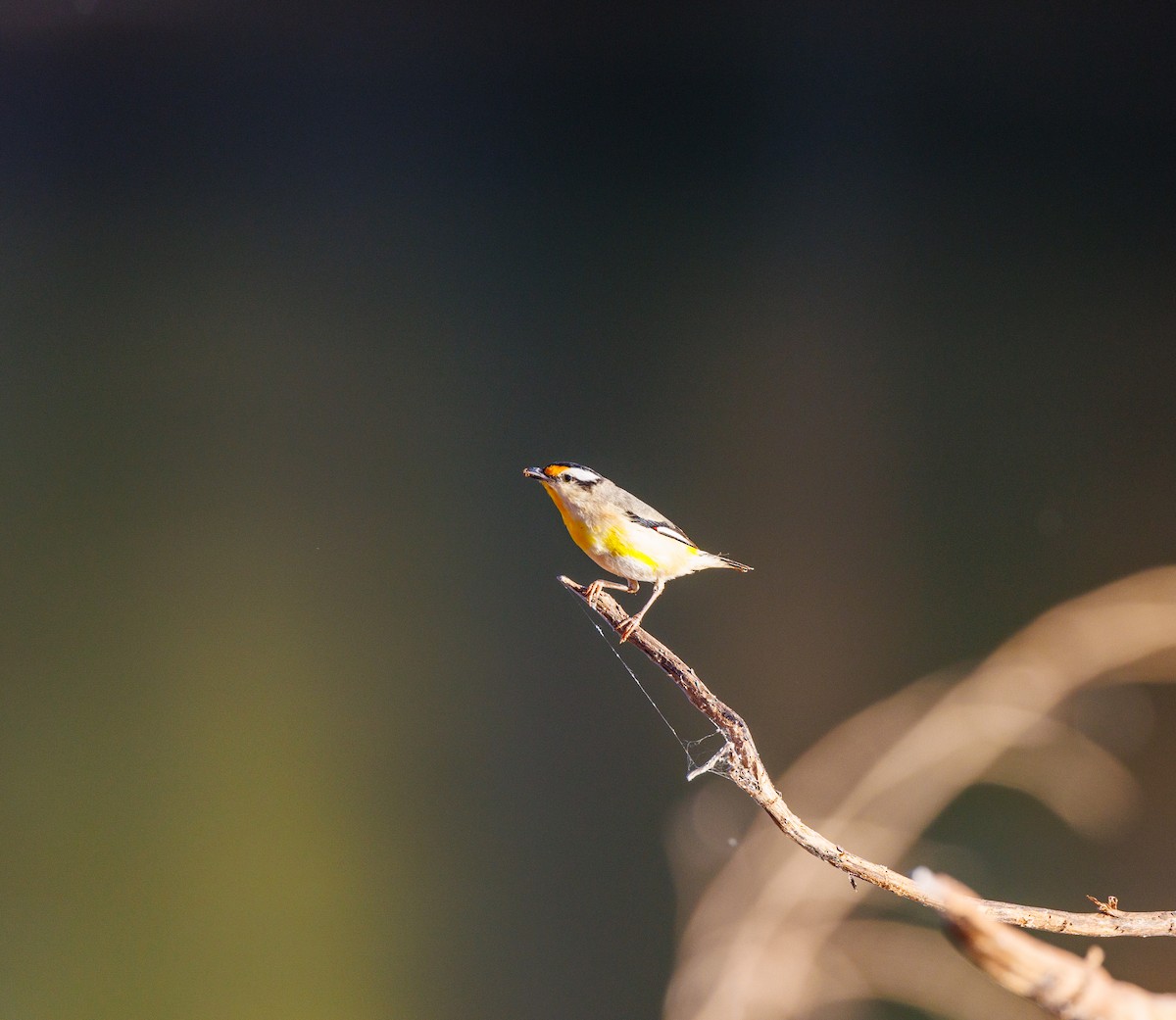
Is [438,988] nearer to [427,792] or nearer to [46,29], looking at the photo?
[427,792]

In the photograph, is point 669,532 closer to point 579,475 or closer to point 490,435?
point 579,475

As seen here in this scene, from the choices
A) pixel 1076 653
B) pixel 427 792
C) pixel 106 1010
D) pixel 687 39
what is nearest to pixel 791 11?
pixel 687 39

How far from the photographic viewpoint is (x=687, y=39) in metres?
1.43

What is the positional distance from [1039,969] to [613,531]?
2.01 feet

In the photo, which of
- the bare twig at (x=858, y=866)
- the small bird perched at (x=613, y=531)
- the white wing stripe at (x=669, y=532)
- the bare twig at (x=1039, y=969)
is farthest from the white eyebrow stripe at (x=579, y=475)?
the bare twig at (x=1039, y=969)

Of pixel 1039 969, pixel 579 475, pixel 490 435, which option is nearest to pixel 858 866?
pixel 1039 969

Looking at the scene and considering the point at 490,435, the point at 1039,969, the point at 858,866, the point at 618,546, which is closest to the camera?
the point at 1039,969

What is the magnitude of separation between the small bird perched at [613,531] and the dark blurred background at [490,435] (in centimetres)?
39

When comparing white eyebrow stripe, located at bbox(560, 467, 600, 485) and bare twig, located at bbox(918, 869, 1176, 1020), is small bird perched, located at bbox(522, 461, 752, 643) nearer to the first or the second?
white eyebrow stripe, located at bbox(560, 467, 600, 485)

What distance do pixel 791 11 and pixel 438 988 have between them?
6.08 ft

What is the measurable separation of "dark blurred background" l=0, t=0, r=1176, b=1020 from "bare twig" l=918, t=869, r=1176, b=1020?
36.5 inches

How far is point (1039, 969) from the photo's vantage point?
52 centimetres

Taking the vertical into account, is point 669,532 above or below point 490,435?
below

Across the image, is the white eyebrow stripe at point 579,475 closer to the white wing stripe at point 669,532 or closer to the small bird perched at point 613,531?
the small bird perched at point 613,531
